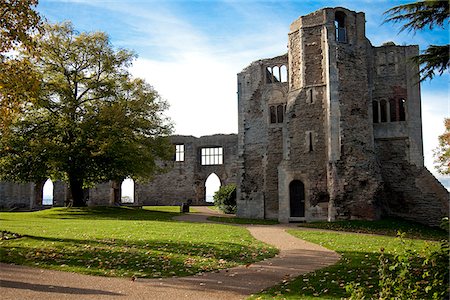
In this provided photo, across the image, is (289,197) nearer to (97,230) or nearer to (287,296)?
(97,230)

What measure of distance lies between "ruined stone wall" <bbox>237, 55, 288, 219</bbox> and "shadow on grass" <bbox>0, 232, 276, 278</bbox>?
46.4 feet

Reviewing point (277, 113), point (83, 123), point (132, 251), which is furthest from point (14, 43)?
point (277, 113)

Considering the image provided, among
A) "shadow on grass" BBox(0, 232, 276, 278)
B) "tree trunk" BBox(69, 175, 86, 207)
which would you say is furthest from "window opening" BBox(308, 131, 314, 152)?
"tree trunk" BBox(69, 175, 86, 207)

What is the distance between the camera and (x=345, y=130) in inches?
890

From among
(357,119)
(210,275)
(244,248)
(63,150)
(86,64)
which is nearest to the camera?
(210,275)

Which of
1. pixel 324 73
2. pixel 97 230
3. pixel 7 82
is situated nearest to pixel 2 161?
pixel 97 230

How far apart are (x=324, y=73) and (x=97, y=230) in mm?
14215

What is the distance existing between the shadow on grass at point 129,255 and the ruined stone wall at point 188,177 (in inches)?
1129

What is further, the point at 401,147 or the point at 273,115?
the point at 273,115

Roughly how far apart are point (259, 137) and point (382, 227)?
33.7 ft

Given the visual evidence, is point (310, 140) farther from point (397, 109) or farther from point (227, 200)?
point (227, 200)

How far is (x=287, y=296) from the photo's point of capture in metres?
7.03

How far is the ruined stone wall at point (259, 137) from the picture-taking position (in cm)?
2689

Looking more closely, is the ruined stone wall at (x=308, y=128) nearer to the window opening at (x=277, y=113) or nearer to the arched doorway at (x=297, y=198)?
the arched doorway at (x=297, y=198)
